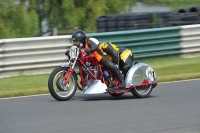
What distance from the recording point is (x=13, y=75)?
44.0 ft

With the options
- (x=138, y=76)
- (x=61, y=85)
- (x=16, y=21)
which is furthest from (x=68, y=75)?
(x=16, y=21)

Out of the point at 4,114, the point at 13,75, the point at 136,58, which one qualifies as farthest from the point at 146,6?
the point at 4,114

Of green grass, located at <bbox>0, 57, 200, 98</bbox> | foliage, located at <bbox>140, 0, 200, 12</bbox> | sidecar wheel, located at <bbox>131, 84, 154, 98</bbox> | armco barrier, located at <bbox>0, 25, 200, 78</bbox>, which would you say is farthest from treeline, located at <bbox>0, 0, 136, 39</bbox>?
sidecar wheel, located at <bbox>131, 84, 154, 98</bbox>

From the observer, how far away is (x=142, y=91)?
33.7 ft

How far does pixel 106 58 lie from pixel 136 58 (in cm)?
501

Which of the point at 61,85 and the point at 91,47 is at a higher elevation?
the point at 91,47

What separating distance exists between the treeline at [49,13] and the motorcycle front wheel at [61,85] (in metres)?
8.46

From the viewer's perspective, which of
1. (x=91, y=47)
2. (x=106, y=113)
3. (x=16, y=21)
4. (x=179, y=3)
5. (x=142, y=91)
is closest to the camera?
(x=106, y=113)

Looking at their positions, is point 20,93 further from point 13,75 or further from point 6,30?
point 6,30

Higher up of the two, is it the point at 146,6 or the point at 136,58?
the point at 146,6

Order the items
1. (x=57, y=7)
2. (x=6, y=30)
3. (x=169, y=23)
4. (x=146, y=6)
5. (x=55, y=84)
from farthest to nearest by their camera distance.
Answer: (x=146, y=6), (x=57, y=7), (x=6, y=30), (x=169, y=23), (x=55, y=84)

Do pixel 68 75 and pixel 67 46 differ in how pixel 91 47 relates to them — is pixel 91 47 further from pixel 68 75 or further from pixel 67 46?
pixel 67 46

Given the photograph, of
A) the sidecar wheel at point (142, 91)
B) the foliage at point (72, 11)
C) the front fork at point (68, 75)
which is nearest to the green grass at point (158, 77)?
the front fork at point (68, 75)

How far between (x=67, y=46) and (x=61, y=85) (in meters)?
4.50
